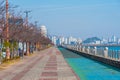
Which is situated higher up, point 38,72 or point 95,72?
point 38,72

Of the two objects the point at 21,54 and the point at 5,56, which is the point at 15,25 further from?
the point at 21,54

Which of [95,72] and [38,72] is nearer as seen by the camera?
[38,72]

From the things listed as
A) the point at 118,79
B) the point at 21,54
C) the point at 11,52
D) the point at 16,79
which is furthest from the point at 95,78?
the point at 21,54

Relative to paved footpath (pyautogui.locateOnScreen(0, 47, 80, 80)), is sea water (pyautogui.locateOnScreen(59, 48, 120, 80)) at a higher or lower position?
lower

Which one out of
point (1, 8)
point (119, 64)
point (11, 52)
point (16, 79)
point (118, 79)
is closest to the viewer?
point (16, 79)

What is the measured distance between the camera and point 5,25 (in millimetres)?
29609

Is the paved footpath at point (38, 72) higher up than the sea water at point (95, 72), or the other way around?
the paved footpath at point (38, 72)

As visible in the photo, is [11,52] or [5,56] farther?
[11,52]

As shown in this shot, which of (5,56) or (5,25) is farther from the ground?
(5,25)

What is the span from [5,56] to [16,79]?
20.2 metres

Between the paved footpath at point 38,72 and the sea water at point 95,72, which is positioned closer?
the paved footpath at point 38,72

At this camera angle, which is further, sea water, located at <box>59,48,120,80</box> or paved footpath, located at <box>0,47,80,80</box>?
sea water, located at <box>59,48,120,80</box>

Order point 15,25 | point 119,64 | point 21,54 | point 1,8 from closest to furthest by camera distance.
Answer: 1. point 1,8
2. point 119,64
3. point 15,25
4. point 21,54

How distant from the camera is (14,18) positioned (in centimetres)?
3803
